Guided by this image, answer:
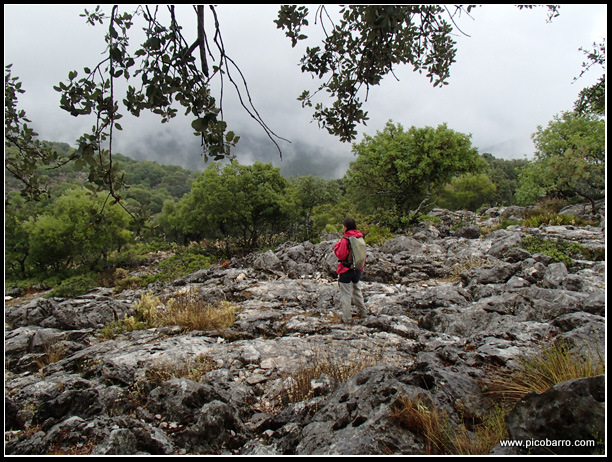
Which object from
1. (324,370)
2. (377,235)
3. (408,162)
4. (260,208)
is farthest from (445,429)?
(260,208)

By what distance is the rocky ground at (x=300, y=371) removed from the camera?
7.75 feet

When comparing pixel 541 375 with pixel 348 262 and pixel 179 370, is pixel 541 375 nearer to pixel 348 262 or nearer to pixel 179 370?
pixel 179 370

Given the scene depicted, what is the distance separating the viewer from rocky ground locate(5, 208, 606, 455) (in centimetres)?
236

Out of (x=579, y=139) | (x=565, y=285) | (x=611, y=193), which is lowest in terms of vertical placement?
(x=565, y=285)

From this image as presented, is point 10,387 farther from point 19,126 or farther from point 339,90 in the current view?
point 339,90

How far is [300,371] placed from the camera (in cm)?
391

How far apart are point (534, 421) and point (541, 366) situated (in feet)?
3.24

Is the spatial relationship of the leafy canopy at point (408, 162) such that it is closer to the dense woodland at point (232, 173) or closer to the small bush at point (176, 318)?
the dense woodland at point (232, 173)

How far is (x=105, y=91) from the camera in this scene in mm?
2086

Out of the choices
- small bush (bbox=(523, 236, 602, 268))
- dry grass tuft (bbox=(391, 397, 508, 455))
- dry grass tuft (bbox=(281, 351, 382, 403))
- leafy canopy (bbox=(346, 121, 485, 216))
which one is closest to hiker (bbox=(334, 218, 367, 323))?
dry grass tuft (bbox=(281, 351, 382, 403))

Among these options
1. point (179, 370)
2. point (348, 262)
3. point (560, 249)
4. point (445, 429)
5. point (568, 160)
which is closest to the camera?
point (445, 429)

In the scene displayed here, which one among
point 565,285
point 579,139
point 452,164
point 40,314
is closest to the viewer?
point 565,285

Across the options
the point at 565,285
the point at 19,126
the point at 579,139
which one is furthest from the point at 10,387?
the point at 579,139

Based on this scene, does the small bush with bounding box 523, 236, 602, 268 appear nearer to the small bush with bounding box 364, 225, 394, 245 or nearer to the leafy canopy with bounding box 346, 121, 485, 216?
the small bush with bounding box 364, 225, 394, 245
